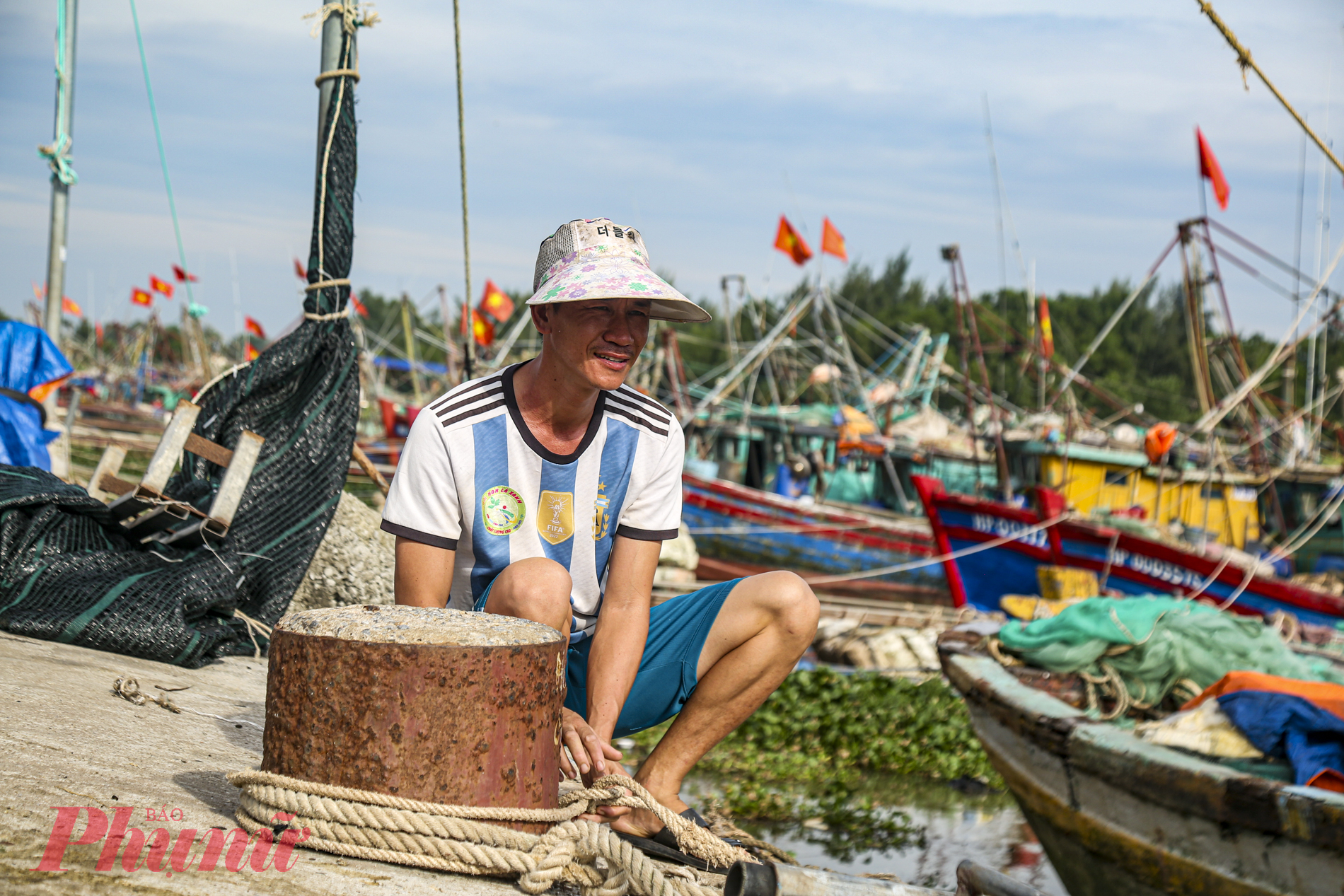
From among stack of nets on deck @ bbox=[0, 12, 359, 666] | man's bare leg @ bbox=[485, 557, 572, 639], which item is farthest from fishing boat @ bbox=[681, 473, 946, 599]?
man's bare leg @ bbox=[485, 557, 572, 639]

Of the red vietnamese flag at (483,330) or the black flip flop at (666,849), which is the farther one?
A: the red vietnamese flag at (483,330)

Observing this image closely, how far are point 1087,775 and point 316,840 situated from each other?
276 cm

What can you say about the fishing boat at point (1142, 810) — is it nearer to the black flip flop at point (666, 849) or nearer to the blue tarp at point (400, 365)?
the black flip flop at point (666, 849)

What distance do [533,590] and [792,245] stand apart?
1531 centimetres

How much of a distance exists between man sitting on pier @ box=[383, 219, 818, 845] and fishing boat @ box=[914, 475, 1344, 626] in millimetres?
7809

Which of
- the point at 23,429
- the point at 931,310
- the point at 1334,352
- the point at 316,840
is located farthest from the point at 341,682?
the point at 1334,352

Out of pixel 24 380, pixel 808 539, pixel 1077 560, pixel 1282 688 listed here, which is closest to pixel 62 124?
pixel 24 380

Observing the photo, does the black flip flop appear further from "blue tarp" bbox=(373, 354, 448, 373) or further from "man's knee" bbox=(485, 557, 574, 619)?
"blue tarp" bbox=(373, 354, 448, 373)

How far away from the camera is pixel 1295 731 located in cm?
338

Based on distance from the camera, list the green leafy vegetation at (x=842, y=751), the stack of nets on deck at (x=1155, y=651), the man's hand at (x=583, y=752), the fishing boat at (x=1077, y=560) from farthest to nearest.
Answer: the fishing boat at (x=1077, y=560) → the green leafy vegetation at (x=842, y=751) → the stack of nets on deck at (x=1155, y=651) → the man's hand at (x=583, y=752)

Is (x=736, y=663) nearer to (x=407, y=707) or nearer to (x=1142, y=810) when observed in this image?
(x=407, y=707)

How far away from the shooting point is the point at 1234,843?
2.93m

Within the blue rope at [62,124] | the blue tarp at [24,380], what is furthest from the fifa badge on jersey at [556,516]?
the blue rope at [62,124]

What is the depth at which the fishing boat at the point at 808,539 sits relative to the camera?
1567 cm
